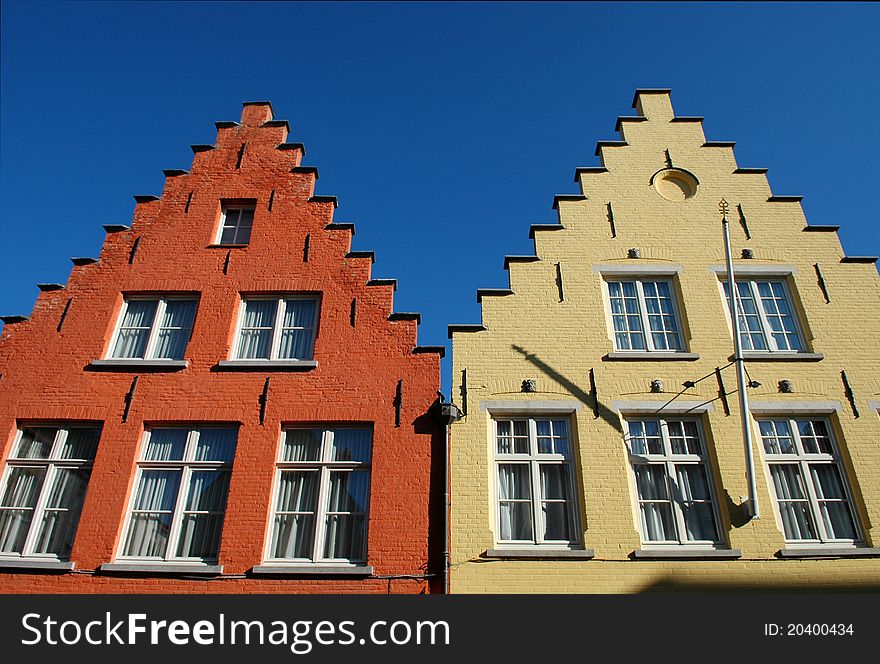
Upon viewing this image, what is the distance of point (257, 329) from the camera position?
10.5 meters

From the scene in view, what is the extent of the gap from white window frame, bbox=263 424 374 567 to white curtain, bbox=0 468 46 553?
362 cm

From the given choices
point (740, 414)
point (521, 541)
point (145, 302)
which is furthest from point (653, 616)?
point (145, 302)

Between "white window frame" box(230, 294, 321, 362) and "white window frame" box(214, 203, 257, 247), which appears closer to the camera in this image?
"white window frame" box(230, 294, 321, 362)

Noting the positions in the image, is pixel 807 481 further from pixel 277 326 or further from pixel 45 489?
pixel 45 489

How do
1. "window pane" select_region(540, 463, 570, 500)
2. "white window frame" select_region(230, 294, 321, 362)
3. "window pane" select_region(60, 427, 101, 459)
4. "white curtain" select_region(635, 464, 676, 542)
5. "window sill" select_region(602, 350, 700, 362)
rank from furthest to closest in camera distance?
1. "white window frame" select_region(230, 294, 321, 362)
2. "window sill" select_region(602, 350, 700, 362)
3. "window pane" select_region(60, 427, 101, 459)
4. "window pane" select_region(540, 463, 570, 500)
5. "white curtain" select_region(635, 464, 676, 542)

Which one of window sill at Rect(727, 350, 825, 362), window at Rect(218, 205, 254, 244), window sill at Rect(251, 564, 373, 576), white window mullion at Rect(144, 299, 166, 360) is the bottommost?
window sill at Rect(251, 564, 373, 576)

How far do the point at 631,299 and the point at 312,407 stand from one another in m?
5.91

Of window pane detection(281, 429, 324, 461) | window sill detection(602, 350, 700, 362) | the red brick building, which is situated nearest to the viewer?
the red brick building

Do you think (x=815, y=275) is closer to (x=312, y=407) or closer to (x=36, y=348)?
(x=312, y=407)

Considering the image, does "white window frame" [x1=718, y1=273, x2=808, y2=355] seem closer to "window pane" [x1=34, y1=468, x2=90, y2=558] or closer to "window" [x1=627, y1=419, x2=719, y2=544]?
"window" [x1=627, y1=419, x2=719, y2=544]

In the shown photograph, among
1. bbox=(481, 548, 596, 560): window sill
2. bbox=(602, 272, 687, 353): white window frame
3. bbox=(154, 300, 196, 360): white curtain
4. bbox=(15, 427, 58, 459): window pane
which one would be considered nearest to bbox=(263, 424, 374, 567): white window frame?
bbox=(481, 548, 596, 560): window sill

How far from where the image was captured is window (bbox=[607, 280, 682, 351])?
34.0 ft

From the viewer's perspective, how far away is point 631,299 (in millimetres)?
10852

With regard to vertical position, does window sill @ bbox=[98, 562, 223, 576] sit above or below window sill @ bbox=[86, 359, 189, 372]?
below
